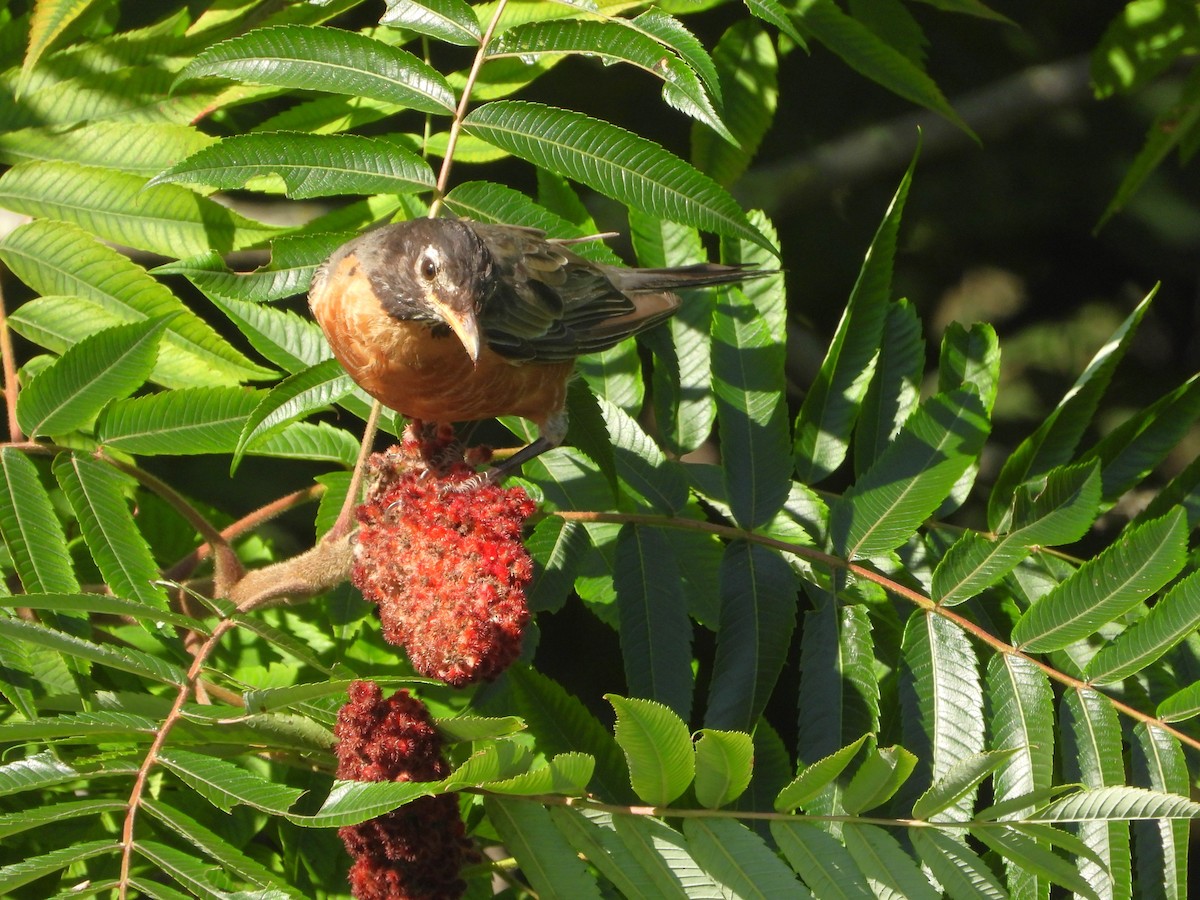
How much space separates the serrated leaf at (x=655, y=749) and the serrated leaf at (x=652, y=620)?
17.1 inches

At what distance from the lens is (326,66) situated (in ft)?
8.57

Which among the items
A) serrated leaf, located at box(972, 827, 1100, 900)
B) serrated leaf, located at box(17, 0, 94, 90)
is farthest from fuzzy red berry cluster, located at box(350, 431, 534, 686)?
serrated leaf, located at box(17, 0, 94, 90)

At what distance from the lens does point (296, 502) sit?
300 centimetres

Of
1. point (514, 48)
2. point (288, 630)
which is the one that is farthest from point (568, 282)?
point (288, 630)

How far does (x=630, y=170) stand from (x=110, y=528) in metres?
1.31

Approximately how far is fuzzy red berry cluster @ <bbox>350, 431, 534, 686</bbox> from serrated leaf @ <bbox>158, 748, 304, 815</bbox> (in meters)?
0.39

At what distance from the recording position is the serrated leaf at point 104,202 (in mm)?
2850

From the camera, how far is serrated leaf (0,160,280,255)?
2.85 m

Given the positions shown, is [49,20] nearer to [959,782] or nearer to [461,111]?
[461,111]

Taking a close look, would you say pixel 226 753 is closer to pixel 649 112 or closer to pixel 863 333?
pixel 863 333

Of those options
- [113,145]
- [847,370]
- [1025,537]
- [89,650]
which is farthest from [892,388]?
[113,145]

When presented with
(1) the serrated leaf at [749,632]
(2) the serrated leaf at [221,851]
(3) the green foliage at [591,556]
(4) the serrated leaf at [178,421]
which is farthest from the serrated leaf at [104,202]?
(1) the serrated leaf at [749,632]

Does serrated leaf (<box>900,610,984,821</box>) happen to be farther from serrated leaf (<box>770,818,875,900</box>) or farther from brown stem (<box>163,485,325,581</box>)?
brown stem (<box>163,485,325,581</box>)

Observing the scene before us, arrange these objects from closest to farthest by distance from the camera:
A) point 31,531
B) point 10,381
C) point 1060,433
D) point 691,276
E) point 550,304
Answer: point 31,531 < point 10,381 < point 1060,433 < point 691,276 < point 550,304
